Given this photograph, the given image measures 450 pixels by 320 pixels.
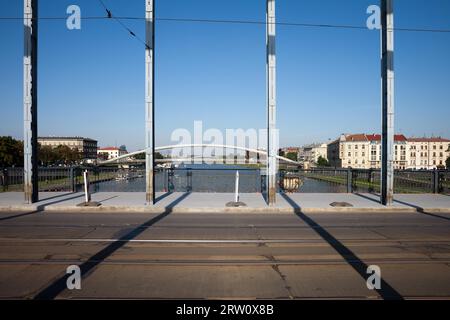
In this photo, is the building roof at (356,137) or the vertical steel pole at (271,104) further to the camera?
the building roof at (356,137)

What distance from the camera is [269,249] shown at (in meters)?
6.72

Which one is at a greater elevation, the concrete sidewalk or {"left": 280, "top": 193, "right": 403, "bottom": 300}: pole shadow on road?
the concrete sidewalk

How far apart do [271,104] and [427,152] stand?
158979mm

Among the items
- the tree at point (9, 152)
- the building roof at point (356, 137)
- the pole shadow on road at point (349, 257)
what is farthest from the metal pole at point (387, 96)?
the building roof at point (356, 137)

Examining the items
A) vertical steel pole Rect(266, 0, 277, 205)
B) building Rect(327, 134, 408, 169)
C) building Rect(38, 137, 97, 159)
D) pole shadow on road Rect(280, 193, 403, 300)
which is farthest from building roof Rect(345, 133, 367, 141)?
pole shadow on road Rect(280, 193, 403, 300)

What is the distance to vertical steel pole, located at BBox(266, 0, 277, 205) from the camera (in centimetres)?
1256

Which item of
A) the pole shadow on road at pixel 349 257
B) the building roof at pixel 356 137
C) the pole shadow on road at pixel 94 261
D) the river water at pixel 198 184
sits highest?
the building roof at pixel 356 137

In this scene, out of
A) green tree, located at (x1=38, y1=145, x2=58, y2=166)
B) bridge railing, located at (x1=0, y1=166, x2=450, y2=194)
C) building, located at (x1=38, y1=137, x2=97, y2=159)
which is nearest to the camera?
bridge railing, located at (x1=0, y1=166, x2=450, y2=194)

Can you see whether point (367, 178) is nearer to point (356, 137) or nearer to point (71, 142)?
point (356, 137)

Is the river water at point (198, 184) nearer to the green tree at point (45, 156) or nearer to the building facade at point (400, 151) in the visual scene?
the green tree at point (45, 156)

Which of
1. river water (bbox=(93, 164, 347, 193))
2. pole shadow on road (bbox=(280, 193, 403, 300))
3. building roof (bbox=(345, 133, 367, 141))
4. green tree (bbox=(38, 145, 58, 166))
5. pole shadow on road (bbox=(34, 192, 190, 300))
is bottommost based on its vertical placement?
pole shadow on road (bbox=(280, 193, 403, 300))

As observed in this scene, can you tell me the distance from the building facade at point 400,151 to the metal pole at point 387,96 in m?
135

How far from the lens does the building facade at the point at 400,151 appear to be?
140 metres

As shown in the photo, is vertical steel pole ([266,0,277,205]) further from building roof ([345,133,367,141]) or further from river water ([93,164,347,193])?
Answer: building roof ([345,133,367,141])
